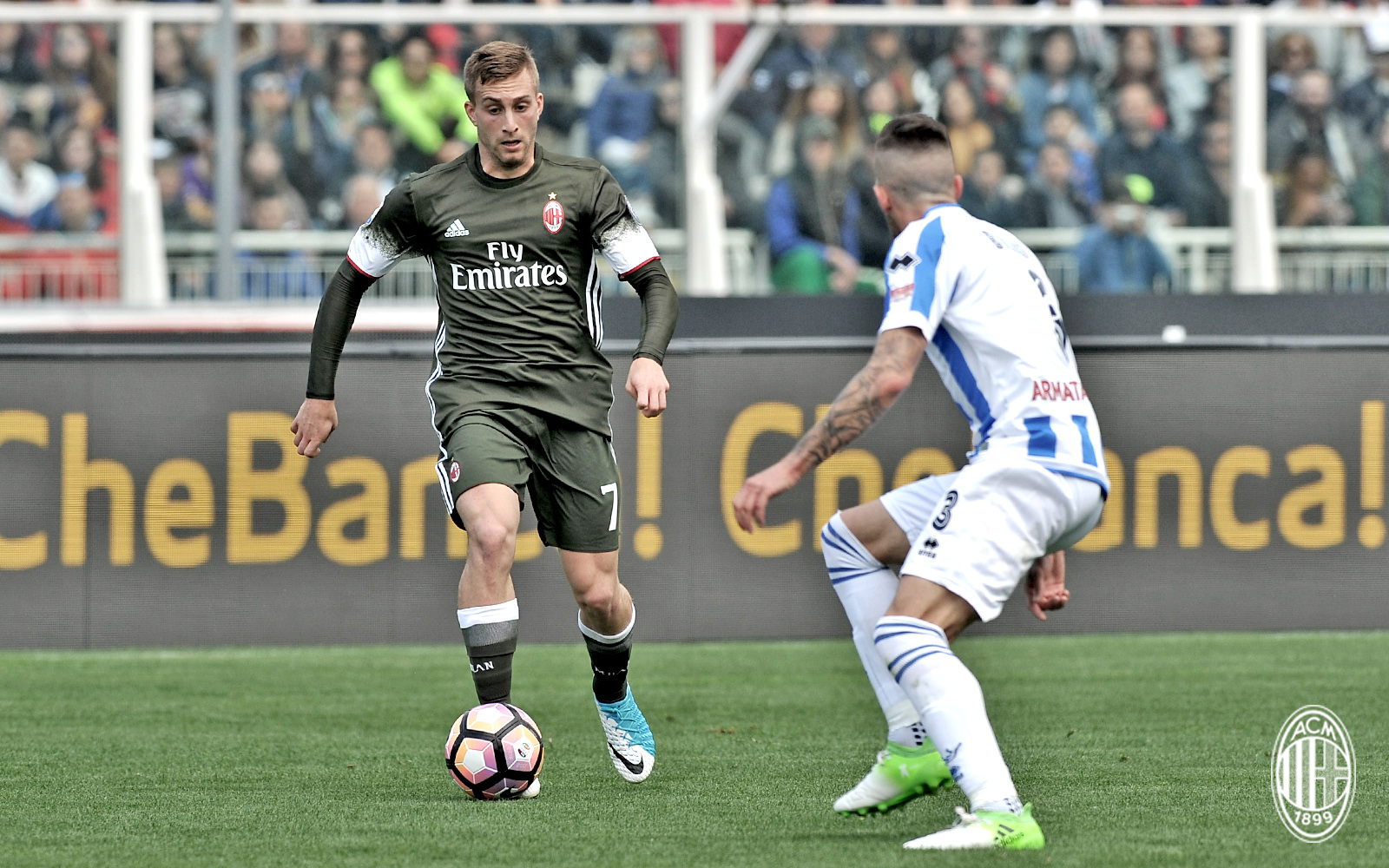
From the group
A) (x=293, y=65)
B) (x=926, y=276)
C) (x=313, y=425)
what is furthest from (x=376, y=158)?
(x=926, y=276)

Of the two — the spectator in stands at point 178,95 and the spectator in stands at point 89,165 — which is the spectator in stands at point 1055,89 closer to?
the spectator in stands at point 178,95

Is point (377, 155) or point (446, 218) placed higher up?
point (377, 155)

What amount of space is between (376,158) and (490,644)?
667cm

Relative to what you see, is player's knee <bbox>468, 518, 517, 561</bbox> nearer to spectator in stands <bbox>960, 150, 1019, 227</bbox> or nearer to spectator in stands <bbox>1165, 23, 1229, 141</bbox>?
spectator in stands <bbox>960, 150, 1019, 227</bbox>

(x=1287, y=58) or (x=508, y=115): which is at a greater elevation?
(x=1287, y=58)

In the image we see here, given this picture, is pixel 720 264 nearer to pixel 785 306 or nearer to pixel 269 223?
pixel 785 306

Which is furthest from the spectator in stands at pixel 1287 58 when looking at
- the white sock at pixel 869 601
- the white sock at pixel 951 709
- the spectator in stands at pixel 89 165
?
the white sock at pixel 951 709

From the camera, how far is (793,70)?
12.7 m

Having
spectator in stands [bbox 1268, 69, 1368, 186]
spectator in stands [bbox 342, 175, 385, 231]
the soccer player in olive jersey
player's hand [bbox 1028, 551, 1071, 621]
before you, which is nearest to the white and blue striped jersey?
player's hand [bbox 1028, 551, 1071, 621]

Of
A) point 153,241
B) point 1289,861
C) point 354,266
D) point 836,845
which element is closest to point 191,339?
point 153,241

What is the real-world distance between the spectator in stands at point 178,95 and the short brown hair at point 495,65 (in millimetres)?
6748

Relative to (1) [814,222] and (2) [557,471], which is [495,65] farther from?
(1) [814,222]

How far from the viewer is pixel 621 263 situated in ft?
21.0

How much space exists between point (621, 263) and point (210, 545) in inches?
174
